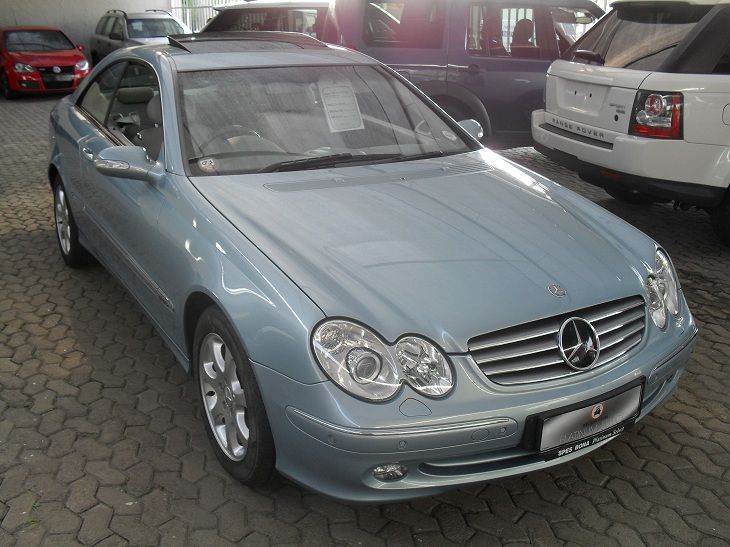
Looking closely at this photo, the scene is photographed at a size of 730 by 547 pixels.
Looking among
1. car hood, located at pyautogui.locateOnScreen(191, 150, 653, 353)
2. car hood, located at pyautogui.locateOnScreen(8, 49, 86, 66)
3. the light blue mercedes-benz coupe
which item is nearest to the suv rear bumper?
the light blue mercedes-benz coupe

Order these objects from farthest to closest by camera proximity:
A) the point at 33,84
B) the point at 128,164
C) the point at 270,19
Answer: the point at 33,84
the point at 270,19
the point at 128,164

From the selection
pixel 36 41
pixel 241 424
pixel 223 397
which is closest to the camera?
pixel 241 424

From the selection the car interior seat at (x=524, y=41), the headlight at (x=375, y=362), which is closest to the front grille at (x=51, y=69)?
the car interior seat at (x=524, y=41)

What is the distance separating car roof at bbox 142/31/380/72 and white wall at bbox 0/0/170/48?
1855 centimetres

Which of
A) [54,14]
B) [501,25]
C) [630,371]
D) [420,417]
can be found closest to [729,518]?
[630,371]

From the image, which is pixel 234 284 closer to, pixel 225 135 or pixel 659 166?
pixel 225 135

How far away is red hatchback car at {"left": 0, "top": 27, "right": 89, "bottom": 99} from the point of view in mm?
14289

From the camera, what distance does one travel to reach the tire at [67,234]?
520 centimetres

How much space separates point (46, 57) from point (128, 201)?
1219cm

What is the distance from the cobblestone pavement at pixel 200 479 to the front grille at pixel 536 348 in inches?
14.9

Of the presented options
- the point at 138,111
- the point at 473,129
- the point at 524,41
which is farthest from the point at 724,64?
the point at 138,111

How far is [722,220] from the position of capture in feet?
19.2

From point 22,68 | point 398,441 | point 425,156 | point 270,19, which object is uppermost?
point 270,19

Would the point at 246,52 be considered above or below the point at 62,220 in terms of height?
above
